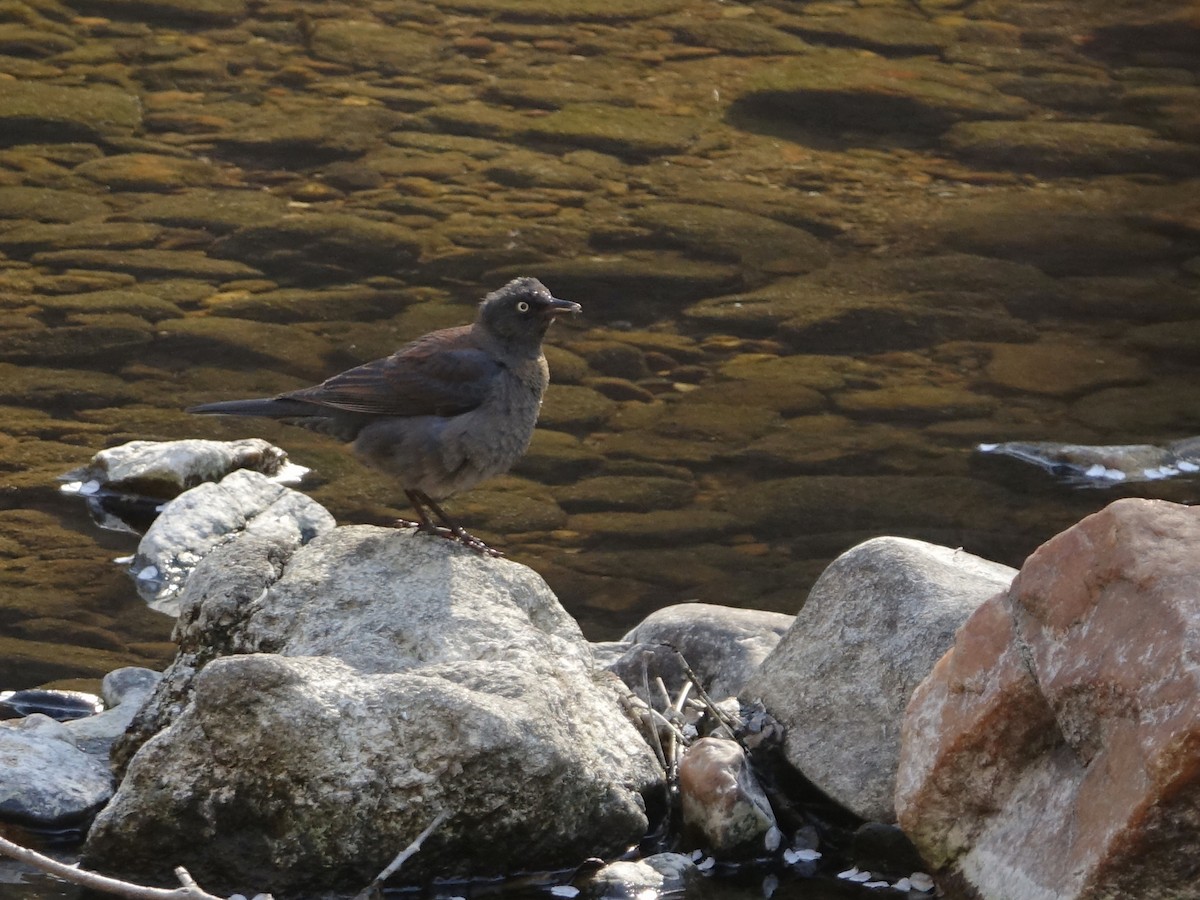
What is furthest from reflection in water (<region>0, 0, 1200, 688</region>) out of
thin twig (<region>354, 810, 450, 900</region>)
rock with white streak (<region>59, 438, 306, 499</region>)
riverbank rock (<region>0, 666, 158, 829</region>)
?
thin twig (<region>354, 810, 450, 900</region>)

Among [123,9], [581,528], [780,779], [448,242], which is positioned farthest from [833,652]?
[123,9]

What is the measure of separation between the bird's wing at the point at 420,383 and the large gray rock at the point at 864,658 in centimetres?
130

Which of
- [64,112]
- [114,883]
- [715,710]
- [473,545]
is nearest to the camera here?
[114,883]

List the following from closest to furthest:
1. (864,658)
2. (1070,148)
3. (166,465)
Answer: (864,658) < (166,465) < (1070,148)

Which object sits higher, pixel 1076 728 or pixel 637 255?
pixel 1076 728

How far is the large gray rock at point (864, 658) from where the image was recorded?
516 cm

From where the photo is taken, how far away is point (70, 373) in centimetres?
905

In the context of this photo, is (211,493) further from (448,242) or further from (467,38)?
(467,38)

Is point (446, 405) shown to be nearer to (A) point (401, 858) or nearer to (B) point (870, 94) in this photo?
(A) point (401, 858)

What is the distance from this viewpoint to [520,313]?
603 cm

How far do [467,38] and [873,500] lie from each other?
8638 mm

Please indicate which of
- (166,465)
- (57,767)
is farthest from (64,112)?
(57,767)

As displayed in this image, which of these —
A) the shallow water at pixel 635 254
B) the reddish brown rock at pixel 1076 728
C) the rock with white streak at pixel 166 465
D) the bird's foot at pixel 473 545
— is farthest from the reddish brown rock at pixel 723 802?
the rock with white streak at pixel 166 465

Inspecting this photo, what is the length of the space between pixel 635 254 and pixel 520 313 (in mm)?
5219
